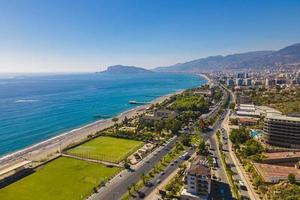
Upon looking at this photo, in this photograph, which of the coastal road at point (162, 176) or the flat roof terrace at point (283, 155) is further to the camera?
the flat roof terrace at point (283, 155)

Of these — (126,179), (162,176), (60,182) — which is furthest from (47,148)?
(162,176)

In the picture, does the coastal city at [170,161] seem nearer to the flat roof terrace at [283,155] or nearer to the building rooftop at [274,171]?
the flat roof terrace at [283,155]

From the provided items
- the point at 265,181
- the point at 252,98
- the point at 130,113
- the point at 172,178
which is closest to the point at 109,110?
the point at 130,113

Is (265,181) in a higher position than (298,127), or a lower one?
lower

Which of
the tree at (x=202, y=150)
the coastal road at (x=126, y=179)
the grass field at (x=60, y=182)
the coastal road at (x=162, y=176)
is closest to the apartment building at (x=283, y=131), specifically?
the tree at (x=202, y=150)

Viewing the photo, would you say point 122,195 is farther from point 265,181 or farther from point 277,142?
point 277,142

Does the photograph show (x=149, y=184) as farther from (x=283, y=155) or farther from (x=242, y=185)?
(x=283, y=155)
